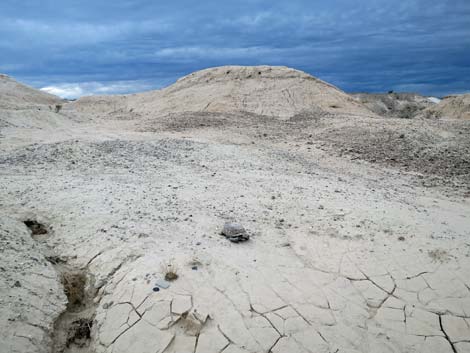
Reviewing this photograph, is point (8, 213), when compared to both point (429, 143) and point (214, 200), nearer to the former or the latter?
point (214, 200)

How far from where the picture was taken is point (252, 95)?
1927 centimetres

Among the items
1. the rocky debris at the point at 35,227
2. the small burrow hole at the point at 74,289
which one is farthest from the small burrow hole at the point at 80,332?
the rocky debris at the point at 35,227

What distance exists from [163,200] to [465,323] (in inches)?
175

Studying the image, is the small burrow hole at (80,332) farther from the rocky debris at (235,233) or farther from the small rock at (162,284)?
the rocky debris at (235,233)

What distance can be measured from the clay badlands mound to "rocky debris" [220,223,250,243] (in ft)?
0.05

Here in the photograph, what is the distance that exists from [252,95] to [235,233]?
1527 centimetres

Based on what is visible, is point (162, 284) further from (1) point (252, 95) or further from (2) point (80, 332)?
(1) point (252, 95)

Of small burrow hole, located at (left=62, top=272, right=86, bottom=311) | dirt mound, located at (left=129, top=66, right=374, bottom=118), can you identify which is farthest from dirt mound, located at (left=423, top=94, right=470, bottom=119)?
small burrow hole, located at (left=62, top=272, right=86, bottom=311)

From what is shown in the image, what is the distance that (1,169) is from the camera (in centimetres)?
759

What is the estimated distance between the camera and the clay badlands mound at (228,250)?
140 inches

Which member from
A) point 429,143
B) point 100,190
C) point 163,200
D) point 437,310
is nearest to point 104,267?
point 163,200

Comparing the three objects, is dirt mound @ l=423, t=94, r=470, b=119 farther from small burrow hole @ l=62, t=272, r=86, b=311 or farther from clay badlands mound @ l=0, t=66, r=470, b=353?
small burrow hole @ l=62, t=272, r=86, b=311

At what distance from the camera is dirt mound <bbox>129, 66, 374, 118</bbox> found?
17812mm

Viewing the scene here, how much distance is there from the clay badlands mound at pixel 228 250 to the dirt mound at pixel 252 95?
8.27 metres
